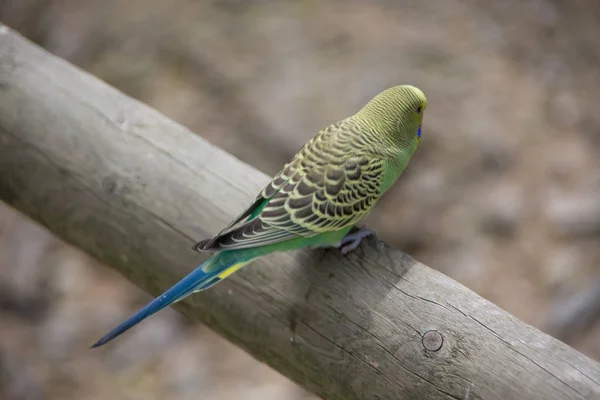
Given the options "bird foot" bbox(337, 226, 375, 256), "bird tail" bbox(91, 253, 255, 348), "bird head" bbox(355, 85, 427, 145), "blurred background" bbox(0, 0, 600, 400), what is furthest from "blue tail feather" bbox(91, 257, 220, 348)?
"blurred background" bbox(0, 0, 600, 400)

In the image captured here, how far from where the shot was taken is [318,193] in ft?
8.16

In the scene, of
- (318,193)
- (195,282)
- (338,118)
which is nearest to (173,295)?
(195,282)

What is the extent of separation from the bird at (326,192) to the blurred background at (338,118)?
2.25m

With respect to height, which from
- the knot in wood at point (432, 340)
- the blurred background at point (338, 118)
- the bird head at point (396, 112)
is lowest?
the blurred background at point (338, 118)

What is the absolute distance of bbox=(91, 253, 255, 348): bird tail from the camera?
2.17 meters

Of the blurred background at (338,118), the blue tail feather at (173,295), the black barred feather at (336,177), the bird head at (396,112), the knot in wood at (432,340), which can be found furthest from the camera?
the blurred background at (338,118)

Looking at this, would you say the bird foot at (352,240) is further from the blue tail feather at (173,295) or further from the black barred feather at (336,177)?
the blue tail feather at (173,295)

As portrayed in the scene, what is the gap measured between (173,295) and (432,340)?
87cm

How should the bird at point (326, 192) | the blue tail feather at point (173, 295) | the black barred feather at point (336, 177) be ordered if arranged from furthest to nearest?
the black barred feather at point (336, 177) < the bird at point (326, 192) < the blue tail feather at point (173, 295)

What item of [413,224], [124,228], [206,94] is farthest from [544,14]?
[124,228]

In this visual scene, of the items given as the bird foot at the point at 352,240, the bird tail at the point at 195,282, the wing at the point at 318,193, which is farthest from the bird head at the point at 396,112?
the bird tail at the point at 195,282

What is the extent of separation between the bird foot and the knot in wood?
51cm

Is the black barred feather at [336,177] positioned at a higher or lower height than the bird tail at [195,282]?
higher

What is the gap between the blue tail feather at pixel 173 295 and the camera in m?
2.15
